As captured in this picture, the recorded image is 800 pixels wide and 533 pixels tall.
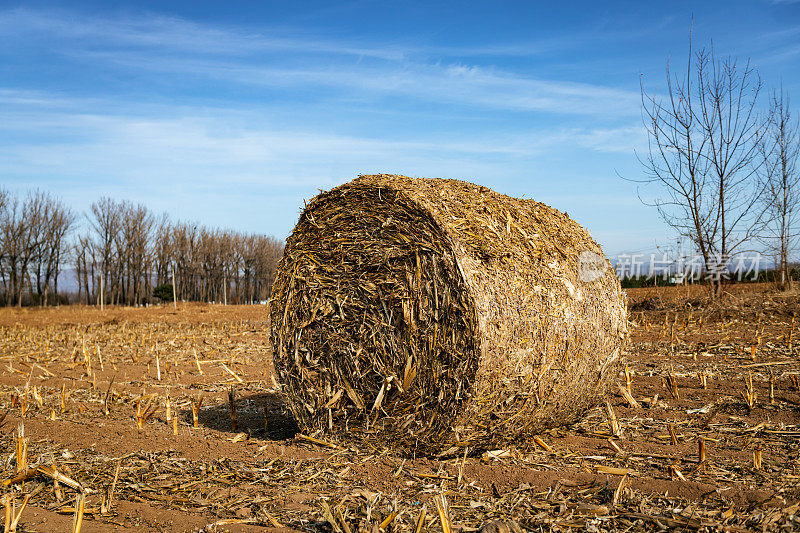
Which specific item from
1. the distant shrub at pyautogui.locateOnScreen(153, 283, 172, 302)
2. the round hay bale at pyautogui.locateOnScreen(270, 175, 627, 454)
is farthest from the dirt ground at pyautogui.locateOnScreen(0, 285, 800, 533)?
the distant shrub at pyautogui.locateOnScreen(153, 283, 172, 302)

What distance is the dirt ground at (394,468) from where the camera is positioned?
12.4 ft

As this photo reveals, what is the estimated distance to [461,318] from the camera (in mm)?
4777

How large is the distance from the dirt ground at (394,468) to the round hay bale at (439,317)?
33 centimetres

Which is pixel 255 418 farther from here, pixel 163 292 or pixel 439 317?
pixel 163 292

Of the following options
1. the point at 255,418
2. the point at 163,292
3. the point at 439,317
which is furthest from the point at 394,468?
the point at 163,292

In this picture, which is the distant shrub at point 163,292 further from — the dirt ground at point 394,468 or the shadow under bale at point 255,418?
the shadow under bale at point 255,418

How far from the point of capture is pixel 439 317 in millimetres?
4930

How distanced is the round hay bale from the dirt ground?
33cm

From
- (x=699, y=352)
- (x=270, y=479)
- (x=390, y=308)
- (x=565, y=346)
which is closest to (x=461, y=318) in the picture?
(x=390, y=308)

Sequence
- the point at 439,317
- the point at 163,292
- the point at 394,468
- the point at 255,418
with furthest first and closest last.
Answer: the point at 163,292
the point at 255,418
the point at 439,317
the point at 394,468

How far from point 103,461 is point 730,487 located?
4918 millimetres

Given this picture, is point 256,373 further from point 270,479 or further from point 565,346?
point 565,346

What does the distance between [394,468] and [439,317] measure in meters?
1.28

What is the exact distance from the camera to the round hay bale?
15.8 feet
